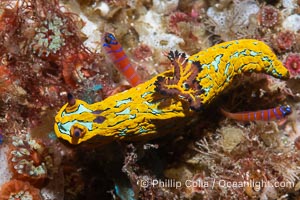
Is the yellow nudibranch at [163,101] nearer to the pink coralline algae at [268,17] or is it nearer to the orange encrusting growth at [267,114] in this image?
the orange encrusting growth at [267,114]

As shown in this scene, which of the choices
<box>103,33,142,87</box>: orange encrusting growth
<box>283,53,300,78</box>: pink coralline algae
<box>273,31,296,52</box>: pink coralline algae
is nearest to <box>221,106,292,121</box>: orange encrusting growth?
<box>283,53,300,78</box>: pink coralline algae

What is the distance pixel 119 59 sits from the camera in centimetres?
447

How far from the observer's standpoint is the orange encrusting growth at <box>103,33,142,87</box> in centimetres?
444

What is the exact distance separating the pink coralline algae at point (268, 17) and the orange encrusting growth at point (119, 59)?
82.2 inches

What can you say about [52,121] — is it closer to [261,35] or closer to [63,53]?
[63,53]

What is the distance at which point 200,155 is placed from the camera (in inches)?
185

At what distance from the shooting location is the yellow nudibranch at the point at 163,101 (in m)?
3.59

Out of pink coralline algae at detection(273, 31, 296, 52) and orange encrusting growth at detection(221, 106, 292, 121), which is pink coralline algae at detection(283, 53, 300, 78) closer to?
pink coralline algae at detection(273, 31, 296, 52)

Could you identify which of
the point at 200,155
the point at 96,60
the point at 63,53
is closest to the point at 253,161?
the point at 200,155

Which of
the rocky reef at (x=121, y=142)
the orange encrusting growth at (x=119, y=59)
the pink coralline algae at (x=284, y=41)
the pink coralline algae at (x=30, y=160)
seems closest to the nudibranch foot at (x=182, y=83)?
the rocky reef at (x=121, y=142)

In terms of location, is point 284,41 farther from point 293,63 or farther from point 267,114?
point 267,114

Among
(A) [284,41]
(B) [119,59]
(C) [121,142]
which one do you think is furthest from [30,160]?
(A) [284,41]

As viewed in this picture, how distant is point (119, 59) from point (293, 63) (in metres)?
2.37

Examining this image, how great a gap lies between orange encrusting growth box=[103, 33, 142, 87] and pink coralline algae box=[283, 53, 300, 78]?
2.08 metres
